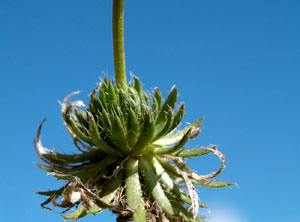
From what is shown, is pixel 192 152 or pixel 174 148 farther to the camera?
pixel 192 152

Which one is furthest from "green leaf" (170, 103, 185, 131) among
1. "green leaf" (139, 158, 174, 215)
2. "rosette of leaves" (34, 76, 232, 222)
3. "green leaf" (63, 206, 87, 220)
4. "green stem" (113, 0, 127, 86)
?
"green leaf" (63, 206, 87, 220)

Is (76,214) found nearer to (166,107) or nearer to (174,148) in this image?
(174,148)

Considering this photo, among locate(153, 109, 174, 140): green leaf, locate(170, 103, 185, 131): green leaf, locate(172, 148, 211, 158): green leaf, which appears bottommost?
locate(172, 148, 211, 158): green leaf

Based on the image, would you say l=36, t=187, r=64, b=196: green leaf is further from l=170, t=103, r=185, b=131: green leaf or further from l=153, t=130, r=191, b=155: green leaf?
l=170, t=103, r=185, b=131: green leaf

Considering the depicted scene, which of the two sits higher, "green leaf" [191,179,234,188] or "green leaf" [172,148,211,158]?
"green leaf" [172,148,211,158]

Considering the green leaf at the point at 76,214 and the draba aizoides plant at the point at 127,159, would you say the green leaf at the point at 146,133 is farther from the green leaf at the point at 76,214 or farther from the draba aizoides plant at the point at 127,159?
the green leaf at the point at 76,214

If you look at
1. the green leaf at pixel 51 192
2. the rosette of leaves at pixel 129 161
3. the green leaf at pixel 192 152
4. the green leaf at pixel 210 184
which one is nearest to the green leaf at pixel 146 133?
the rosette of leaves at pixel 129 161

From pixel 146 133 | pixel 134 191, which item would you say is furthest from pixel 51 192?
pixel 146 133
